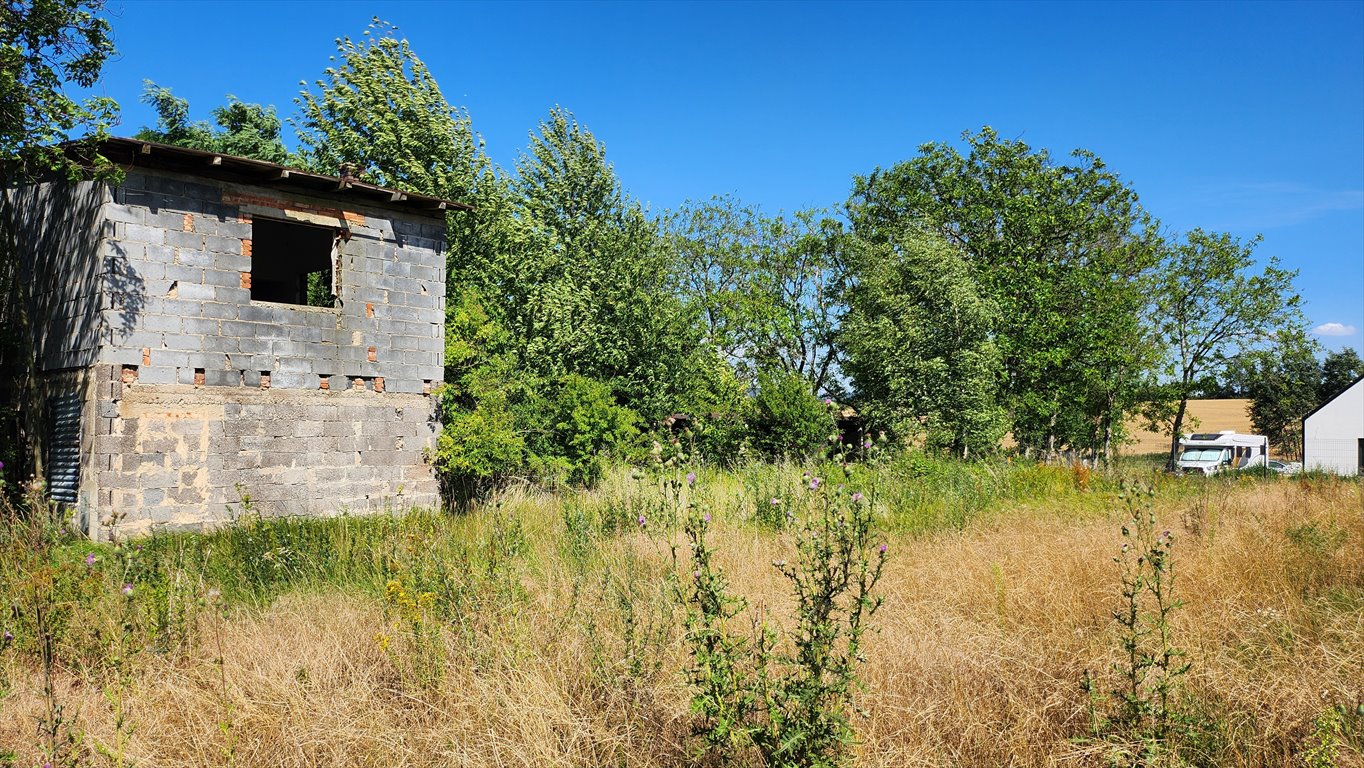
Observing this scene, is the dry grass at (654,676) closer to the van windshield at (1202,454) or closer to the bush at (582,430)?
the bush at (582,430)

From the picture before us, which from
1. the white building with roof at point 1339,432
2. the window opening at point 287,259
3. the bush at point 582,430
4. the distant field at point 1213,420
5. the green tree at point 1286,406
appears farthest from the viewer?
the distant field at point 1213,420

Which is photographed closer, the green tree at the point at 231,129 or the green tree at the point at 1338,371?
the green tree at the point at 231,129

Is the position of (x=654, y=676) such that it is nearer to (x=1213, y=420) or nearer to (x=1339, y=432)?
(x=1339, y=432)

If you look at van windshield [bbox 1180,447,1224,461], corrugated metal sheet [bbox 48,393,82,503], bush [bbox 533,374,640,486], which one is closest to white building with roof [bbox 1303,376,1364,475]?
van windshield [bbox 1180,447,1224,461]

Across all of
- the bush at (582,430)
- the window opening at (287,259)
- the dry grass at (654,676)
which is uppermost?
the window opening at (287,259)

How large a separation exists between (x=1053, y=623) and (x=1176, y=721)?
1.41 m

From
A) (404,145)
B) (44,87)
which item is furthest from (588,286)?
(44,87)

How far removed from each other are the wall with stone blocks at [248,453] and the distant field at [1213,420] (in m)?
48.0

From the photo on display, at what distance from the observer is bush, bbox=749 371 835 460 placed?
18.5m

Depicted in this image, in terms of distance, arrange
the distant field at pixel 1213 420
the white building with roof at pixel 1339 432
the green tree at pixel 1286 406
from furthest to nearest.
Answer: the distant field at pixel 1213 420 → the green tree at pixel 1286 406 → the white building with roof at pixel 1339 432

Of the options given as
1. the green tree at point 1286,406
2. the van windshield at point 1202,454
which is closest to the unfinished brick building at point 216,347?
the van windshield at point 1202,454

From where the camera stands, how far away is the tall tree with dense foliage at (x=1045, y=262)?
80.8ft

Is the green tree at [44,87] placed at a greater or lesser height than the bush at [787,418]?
greater

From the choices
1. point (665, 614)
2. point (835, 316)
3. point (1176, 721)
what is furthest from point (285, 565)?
point (835, 316)
